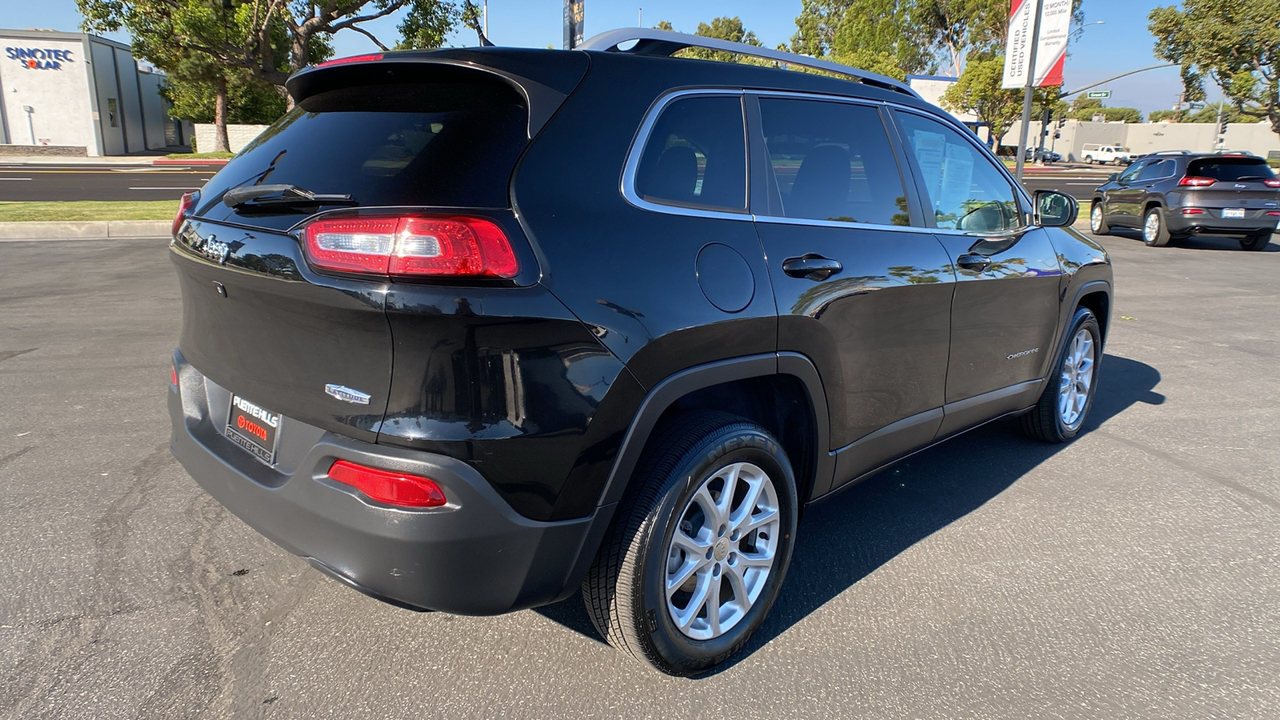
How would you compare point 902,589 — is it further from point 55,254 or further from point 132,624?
point 55,254

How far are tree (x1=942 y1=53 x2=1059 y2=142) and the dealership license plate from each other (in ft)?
164

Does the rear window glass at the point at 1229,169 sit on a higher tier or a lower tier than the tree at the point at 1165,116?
lower

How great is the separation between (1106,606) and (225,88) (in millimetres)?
43047

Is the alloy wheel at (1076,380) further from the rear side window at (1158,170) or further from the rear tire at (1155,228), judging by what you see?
the rear side window at (1158,170)

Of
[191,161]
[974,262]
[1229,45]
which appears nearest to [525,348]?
[974,262]

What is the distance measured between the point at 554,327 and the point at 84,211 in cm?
1396

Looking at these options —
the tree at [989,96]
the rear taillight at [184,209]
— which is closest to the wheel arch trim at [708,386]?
the rear taillight at [184,209]

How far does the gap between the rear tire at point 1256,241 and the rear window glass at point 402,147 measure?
16.3 m

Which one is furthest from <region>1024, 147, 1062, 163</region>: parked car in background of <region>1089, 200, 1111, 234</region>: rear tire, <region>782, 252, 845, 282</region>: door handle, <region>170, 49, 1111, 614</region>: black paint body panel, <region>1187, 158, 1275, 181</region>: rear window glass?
<region>170, 49, 1111, 614</region>: black paint body panel

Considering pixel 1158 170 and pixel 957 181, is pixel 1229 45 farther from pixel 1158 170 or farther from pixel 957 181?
pixel 957 181

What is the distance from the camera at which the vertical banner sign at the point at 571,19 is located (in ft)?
28.5

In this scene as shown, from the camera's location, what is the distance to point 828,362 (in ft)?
9.15

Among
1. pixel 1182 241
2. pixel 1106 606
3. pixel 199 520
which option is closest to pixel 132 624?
pixel 199 520

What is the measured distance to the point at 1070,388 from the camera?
4652 millimetres
